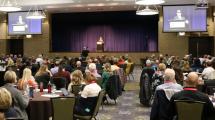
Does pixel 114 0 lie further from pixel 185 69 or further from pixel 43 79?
pixel 43 79

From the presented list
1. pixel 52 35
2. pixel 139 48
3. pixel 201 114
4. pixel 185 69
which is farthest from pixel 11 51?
pixel 201 114

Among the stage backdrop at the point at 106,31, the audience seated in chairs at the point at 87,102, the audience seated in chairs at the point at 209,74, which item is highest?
the stage backdrop at the point at 106,31

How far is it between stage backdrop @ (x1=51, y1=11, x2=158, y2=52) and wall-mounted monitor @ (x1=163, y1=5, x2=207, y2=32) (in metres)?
4.41

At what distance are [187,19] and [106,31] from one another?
8.30 metres

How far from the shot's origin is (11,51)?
26781 millimetres

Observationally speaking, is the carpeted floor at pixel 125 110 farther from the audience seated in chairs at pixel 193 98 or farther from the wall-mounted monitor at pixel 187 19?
the wall-mounted monitor at pixel 187 19

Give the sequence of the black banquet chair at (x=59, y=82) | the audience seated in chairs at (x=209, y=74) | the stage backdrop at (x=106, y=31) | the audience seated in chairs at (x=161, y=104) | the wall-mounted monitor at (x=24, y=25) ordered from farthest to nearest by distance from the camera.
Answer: the stage backdrop at (x=106, y=31)
the wall-mounted monitor at (x=24, y=25)
the audience seated in chairs at (x=209, y=74)
the black banquet chair at (x=59, y=82)
the audience seated in chairs at (x=161, y=104)

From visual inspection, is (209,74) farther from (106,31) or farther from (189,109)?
(106,31)

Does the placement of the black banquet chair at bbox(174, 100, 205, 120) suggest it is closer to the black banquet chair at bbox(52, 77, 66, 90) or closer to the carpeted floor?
the carpeted floor

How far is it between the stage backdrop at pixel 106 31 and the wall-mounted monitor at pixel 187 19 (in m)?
4.41

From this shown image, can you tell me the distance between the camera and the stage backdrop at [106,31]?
2584cm

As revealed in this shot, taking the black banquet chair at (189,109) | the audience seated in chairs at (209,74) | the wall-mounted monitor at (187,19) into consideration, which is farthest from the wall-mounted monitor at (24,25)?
the black banquet chair at (189,109)

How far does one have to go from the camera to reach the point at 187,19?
20641 millimetres

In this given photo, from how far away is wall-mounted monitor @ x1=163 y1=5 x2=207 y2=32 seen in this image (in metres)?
20.6
